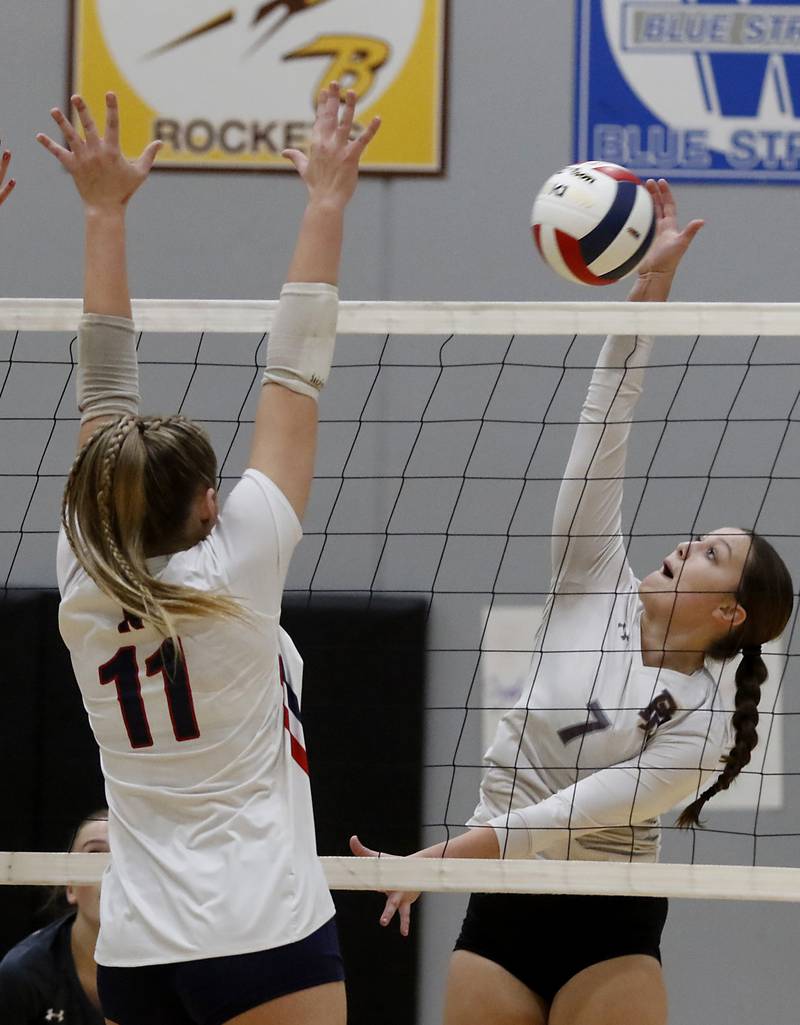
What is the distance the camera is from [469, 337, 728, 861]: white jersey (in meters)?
2.65

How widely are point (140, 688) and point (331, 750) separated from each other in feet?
9.79

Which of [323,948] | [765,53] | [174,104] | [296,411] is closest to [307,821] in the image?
[323,948]

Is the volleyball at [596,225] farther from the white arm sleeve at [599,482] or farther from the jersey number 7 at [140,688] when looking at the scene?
Answer: the jersey number 7 at [140,688]

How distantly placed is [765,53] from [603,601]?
2981 mm

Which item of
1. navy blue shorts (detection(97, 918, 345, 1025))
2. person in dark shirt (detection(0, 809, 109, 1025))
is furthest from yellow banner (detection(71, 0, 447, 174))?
navy blue shorts (detection(97, 918, 345, 1025))

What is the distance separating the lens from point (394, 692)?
4.74 metres

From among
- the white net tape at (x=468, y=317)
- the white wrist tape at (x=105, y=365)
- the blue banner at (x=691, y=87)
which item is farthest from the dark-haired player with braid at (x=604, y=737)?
the blue banner at (x=691, y=87)

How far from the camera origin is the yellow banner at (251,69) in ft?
16.1

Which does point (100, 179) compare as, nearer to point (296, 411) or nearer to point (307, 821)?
point (296, 411)

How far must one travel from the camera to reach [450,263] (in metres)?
4.90

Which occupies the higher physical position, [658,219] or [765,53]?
[765,53]

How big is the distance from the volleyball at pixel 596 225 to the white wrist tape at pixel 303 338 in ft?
3.48

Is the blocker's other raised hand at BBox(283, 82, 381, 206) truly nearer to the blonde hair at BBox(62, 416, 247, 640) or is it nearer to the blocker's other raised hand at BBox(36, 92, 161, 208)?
the blocker's other raised hand at BBox(36, 92, 161, 208)

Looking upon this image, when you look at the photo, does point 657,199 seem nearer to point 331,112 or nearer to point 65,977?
point 331,112
